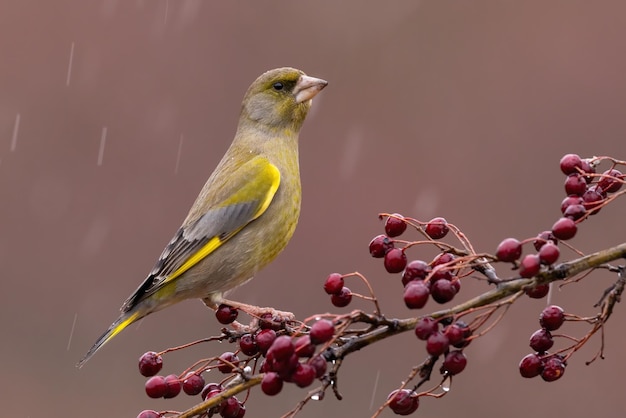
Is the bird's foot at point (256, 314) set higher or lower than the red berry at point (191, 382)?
higher

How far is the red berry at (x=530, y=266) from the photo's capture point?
6.50 ft

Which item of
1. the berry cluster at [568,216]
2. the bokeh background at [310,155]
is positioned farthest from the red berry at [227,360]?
the bokeh background at [310,155]

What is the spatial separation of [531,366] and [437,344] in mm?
416

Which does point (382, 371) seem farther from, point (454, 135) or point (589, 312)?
point (454, 135)

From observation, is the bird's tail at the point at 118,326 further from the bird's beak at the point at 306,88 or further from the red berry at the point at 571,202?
the red berry at the point at 571,202

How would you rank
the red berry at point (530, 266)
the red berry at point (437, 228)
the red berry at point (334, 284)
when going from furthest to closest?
the red berry at point (437, 228), the red berry at point (334, 284), the red berry at point (530, 266)

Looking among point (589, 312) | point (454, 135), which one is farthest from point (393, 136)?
point (589, 312)

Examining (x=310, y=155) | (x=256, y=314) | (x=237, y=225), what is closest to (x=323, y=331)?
(x=256, y=314)

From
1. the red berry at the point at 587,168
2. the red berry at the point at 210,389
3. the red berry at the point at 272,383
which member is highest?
the red berry at the point at 587,168

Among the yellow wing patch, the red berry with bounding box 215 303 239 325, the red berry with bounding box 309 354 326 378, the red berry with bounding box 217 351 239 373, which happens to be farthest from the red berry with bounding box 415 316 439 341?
the yellow wing patch

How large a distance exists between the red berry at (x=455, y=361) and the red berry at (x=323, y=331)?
262 mm

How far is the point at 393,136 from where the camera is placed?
9617 millimetres

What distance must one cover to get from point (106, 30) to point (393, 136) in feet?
10.6

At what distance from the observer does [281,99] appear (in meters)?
4.19
